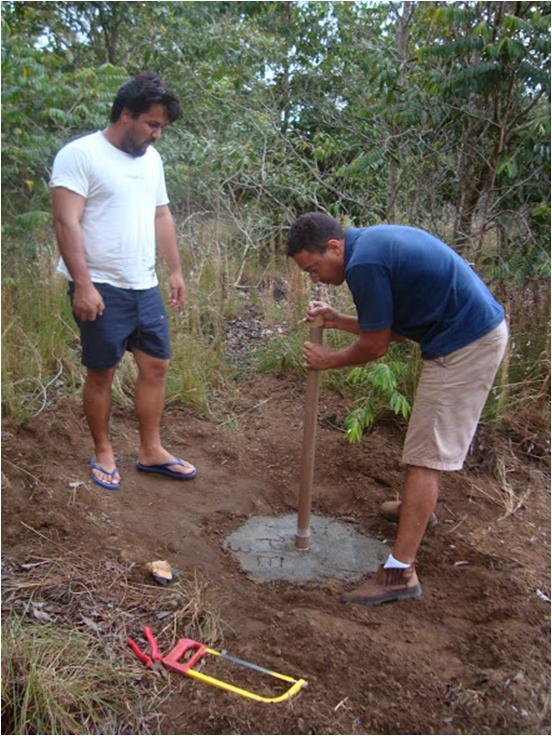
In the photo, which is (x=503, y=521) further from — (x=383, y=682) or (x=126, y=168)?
(x=126, y=168)

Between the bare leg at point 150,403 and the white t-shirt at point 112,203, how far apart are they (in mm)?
448

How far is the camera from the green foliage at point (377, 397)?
3.68 metres

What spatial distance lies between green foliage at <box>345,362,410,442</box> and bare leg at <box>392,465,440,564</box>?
0.78 m

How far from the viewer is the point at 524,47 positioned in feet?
12.5

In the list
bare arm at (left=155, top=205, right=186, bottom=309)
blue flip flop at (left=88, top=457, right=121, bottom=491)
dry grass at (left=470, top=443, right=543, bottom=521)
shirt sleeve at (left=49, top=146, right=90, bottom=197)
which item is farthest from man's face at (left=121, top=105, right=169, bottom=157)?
dry grass at (left=470, top=443, right=543, bottom=521)

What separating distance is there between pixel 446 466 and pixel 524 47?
251 cm

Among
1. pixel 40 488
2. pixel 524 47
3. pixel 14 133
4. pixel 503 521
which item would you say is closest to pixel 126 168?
pixel 40 488

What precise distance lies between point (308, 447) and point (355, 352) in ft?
2.22

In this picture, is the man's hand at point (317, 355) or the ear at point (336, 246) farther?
the man's hand at point (317, 355)

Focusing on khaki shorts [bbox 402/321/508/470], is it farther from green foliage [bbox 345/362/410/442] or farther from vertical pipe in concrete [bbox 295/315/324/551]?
green foliage [bbox 345/362/410/442]

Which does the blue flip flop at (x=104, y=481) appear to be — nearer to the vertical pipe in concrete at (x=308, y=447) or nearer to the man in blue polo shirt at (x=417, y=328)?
the vertical pipe in concrete at (x=308, y=447)

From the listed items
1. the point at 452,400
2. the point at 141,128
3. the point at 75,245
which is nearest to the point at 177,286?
the point at 75,245

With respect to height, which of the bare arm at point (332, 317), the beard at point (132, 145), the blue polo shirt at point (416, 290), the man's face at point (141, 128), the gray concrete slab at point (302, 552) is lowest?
the gray concrete slab at point (302, 552)

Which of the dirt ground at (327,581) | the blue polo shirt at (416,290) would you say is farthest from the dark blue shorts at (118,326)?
the blue polo shirt at (416,290)
